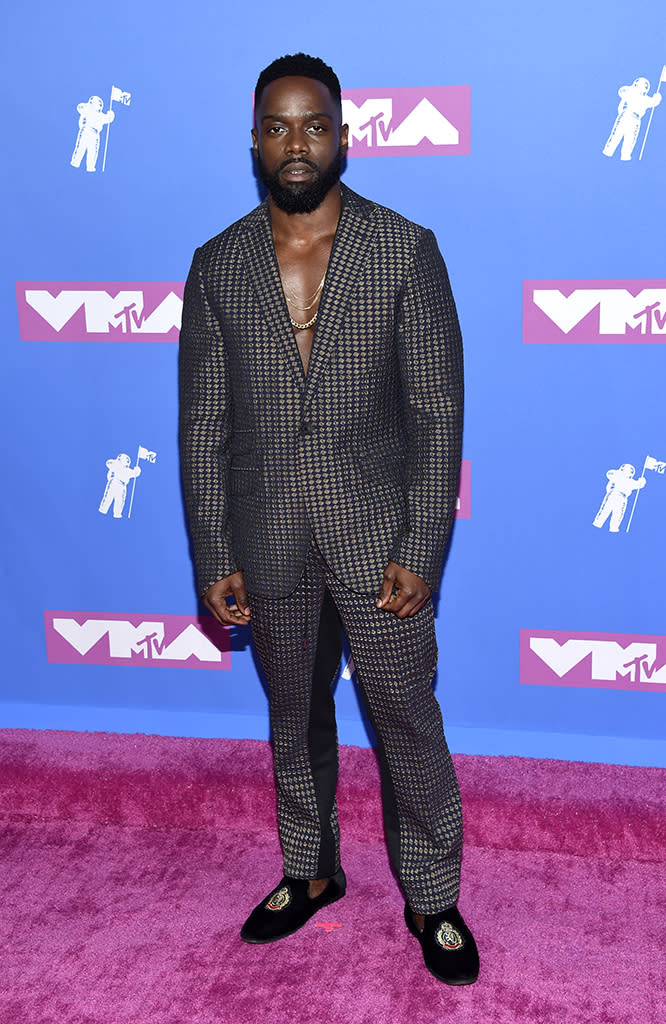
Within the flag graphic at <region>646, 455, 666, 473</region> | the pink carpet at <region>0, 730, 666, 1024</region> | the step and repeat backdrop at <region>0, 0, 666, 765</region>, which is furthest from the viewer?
the flag graphic at <region>646, 455, 666, 473</region>

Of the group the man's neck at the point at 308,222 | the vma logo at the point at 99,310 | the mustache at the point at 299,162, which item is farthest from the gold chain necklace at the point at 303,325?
the vma logo at the point at 99,310

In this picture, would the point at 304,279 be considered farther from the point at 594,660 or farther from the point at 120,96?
the point at 594,660

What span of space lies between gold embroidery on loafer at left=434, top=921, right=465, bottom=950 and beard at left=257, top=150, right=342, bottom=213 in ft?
4.46

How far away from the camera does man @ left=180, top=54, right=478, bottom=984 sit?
188cm

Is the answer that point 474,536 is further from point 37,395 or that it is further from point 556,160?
point 37,395

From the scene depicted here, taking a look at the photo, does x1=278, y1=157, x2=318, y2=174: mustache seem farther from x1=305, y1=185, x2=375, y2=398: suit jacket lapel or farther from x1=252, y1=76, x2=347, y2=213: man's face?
x1=305, y1=185, x2=375, y2=398: suit jacket lapel

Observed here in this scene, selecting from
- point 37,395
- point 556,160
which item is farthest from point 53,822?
point 556,160

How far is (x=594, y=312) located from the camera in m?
2.44

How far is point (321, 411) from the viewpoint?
6.31ft

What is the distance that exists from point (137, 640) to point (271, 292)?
4.26 ft

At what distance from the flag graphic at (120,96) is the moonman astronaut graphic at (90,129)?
0.10 feet

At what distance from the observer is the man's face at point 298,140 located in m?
1.84

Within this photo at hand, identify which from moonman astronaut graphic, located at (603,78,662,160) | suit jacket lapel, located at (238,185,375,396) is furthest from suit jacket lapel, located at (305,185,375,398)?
moonman astronaut graphic, located at (603,78,662,160)

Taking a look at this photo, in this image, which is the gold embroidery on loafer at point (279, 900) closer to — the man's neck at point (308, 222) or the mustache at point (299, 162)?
the man's neck at point (308, 222)
